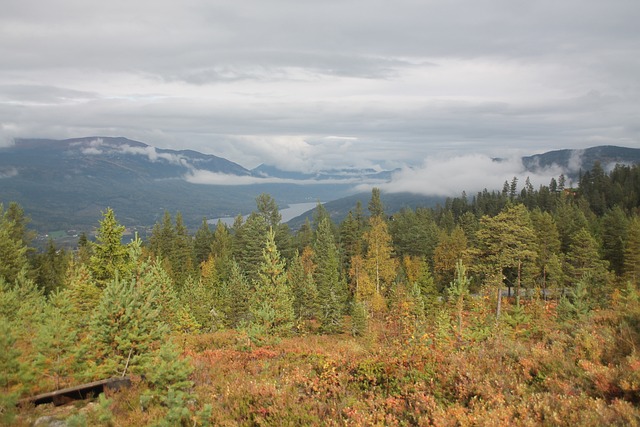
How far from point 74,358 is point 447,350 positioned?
10592mm

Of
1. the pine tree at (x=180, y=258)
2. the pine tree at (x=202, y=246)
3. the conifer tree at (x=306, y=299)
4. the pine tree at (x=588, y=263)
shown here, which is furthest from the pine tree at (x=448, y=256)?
the pine tree at (x=202, y=246)

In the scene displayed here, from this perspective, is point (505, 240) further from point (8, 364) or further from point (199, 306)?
point (8, 364)

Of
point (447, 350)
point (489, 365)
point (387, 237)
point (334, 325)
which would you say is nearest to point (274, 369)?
point (447, 350)

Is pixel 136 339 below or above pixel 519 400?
below

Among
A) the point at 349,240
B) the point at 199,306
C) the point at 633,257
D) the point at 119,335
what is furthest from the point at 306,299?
the point at 633,257

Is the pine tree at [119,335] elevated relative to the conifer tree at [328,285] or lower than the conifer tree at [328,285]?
elevated

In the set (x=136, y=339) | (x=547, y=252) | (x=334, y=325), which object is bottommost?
(x=334, y=325)

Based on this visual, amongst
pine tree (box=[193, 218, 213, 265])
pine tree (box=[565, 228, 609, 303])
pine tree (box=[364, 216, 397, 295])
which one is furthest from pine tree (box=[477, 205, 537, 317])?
pine tree (box=[193, 218, 213, 265])

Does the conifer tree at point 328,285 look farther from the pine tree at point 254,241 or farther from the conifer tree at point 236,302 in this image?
the pine tree at point 254,241

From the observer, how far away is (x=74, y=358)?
1142cm

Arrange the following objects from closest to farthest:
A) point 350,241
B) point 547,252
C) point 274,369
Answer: point 274,369 → point 547,252 → point 350,241

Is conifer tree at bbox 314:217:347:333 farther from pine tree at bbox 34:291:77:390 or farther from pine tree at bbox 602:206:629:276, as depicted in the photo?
pine tree at bbox 602:206:629:276

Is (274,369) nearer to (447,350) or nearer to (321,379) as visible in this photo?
(321,379)

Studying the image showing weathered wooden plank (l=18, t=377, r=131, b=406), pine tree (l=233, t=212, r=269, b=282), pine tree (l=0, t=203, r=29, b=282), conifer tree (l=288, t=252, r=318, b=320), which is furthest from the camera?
pine tree (l=233, t=212, r=269, b=282)
